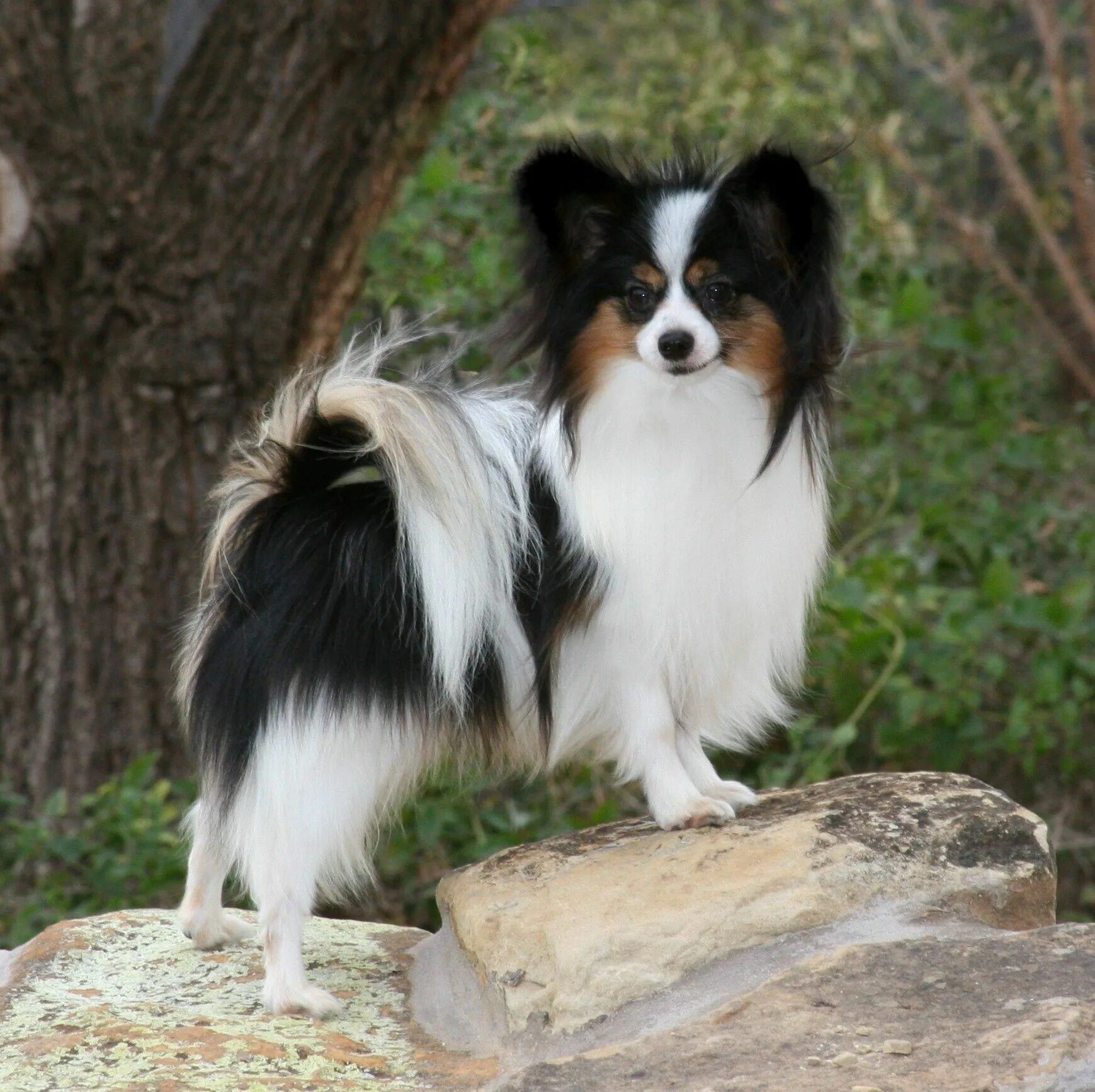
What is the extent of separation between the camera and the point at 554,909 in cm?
306

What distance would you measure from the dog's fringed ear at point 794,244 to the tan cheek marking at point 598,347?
29cm

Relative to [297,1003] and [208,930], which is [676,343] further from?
[208,930]

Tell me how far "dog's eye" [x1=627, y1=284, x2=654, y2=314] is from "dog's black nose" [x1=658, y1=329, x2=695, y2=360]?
120 mm

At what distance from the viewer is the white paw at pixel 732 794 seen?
3.45m

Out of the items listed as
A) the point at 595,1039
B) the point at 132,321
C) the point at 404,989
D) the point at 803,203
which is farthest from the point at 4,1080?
the point at 132,321

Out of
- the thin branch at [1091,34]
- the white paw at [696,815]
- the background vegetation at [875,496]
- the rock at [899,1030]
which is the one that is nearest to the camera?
the rock at [899,1030]

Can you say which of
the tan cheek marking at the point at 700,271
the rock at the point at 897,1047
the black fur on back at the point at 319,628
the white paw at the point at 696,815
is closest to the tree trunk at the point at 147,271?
the black fur on back at the point at 319,628

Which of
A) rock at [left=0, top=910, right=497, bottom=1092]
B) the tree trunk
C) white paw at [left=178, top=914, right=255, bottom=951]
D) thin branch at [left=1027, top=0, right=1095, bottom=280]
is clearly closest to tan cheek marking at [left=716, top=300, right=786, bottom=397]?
thin branch at [left=1027, top=0, right=1095, bottom=280]

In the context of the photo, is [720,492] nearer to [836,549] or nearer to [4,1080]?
[4,1080]

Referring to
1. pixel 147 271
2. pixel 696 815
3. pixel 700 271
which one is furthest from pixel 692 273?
pixel 147 271

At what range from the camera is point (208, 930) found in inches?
137

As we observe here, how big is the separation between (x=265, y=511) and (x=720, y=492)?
0.91 m

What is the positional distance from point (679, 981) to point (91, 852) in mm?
2389

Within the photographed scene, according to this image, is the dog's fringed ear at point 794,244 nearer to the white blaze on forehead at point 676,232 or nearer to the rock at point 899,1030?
the white blaze on forehead at point 676,232
